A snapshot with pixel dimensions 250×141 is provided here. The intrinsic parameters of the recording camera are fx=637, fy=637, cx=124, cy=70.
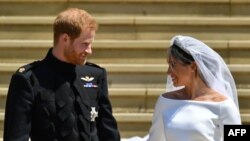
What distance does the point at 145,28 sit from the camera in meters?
6.59

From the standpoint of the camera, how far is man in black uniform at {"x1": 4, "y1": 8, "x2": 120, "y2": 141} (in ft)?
9.27

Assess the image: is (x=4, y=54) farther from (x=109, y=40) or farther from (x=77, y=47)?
(x=77, y=47)

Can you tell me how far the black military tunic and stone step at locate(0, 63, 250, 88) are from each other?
10.4 ft

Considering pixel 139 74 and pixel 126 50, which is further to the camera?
pixel 126 50

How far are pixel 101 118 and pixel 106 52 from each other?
3387 mm

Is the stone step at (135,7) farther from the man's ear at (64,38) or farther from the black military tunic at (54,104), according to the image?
the man's ear at (64,38)

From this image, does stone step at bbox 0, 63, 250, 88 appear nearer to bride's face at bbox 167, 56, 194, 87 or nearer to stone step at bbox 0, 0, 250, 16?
stone step at bbox 0, 0, 250, 16

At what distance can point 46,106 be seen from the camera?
9.38 feet

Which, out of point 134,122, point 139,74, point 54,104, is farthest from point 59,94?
point 139,74

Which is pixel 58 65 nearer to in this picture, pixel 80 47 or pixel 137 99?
pixel 80 47

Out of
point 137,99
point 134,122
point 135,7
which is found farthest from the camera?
point 135,7

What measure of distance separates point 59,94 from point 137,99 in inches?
127

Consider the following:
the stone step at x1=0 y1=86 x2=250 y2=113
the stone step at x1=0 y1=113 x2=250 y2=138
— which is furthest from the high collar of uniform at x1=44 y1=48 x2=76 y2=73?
the stone step at x1=0 y1=86 x2=250 y2=113

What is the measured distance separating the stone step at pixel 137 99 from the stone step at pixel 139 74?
0.13 m
